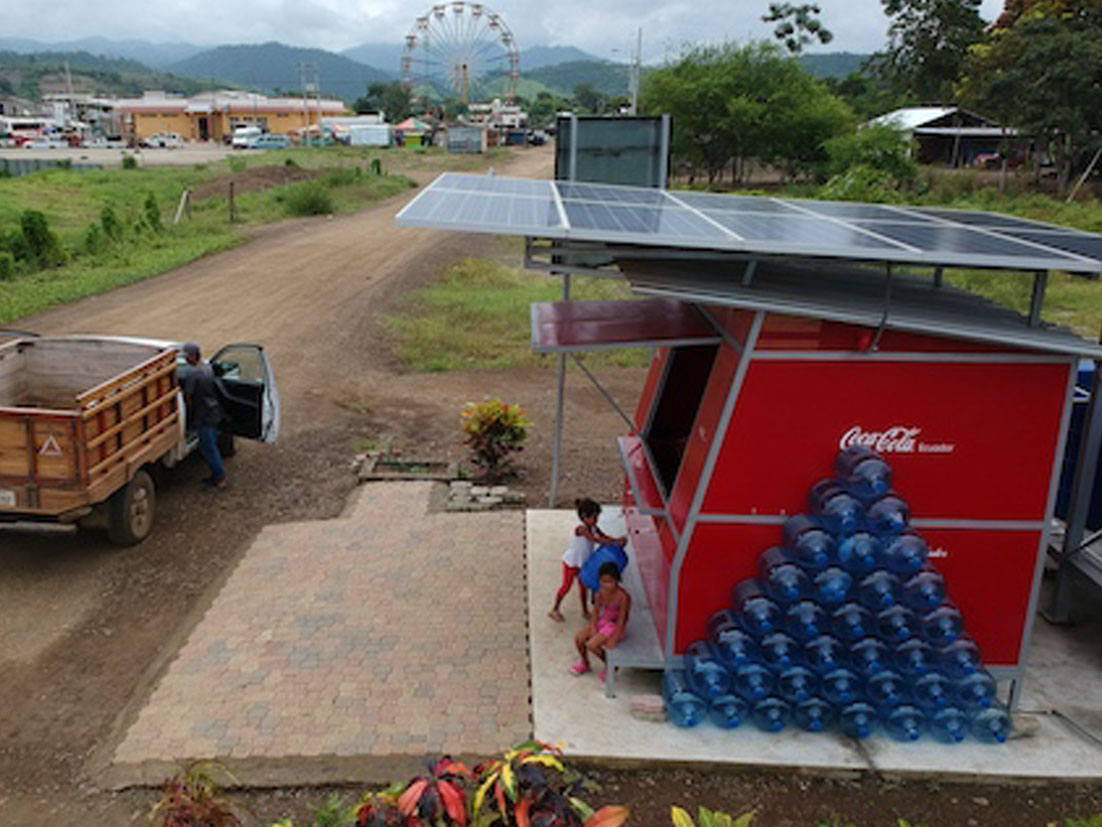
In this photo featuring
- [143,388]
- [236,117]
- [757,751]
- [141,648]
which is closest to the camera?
[757,751]

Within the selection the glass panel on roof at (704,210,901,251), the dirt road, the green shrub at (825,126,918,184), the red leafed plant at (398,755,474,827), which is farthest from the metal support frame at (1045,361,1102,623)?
the green shrub at (825,126,918,184)

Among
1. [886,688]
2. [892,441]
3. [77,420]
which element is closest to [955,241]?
[892,441]

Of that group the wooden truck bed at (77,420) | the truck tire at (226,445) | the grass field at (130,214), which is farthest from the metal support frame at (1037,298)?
the grass field at (130,214)

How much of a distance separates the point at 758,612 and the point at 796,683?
532mm

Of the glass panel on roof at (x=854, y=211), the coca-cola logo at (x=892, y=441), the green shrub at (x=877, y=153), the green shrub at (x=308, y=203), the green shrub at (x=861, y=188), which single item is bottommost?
the coca-cola logo at (x=892, y=441)

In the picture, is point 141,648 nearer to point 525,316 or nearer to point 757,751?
point 757,751

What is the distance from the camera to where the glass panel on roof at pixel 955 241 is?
5630 millimetres

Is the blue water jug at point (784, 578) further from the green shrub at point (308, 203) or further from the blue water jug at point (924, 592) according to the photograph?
the green shrub at point (308, 203)

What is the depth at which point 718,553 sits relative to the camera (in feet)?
20.4

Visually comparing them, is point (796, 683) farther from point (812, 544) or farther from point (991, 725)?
point (991, 725)

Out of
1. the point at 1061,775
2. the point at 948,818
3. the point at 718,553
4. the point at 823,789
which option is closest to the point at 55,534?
the point at 718,553

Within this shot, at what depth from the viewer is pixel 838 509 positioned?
19.1 feet

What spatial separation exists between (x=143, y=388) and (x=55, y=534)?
1587mm

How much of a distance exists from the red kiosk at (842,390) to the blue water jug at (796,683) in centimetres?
64
